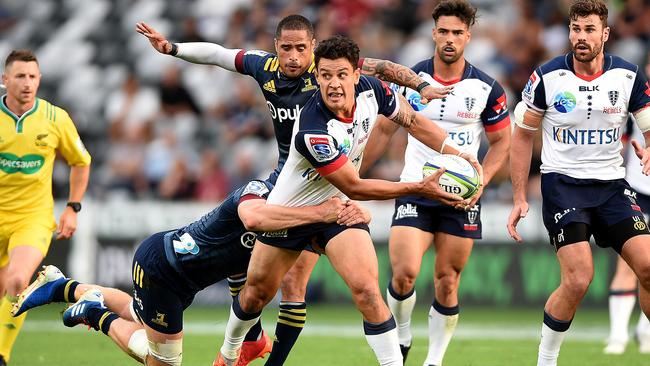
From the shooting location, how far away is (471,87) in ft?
30.5

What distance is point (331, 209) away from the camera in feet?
24.7

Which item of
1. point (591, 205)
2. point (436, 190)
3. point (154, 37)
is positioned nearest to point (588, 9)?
point (591, 205)

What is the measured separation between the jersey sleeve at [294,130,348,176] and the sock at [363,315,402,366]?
1.12m

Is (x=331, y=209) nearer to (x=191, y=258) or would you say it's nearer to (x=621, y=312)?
(x=191, y=258)

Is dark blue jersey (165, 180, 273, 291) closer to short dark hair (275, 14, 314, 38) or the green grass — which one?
short dark hair (275, 14, 314, 38)

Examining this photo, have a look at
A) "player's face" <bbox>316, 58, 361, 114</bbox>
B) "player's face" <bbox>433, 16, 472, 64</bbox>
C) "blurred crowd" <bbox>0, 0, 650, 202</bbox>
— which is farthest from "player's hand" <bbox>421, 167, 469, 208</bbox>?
"blurred crowd" <bbox>0, 0, 650, 202</bbox>

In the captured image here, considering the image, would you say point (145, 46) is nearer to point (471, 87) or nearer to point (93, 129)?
point (93, 129)

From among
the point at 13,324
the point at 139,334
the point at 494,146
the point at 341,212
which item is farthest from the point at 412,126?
the point at 13,324

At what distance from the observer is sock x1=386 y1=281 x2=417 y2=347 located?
9.27 metres

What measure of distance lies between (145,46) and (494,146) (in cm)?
1170

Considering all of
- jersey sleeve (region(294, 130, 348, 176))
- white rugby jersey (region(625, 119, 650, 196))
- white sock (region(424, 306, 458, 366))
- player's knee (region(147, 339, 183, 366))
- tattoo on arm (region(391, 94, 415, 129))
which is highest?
tattoo on arm (region(391, 94, 415, 129))

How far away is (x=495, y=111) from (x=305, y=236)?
247 cm

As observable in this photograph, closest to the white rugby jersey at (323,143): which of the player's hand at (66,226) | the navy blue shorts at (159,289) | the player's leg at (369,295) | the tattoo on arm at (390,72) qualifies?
the player's leg at (369,295)

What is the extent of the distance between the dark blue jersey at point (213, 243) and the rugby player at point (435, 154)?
1740 millimetres
